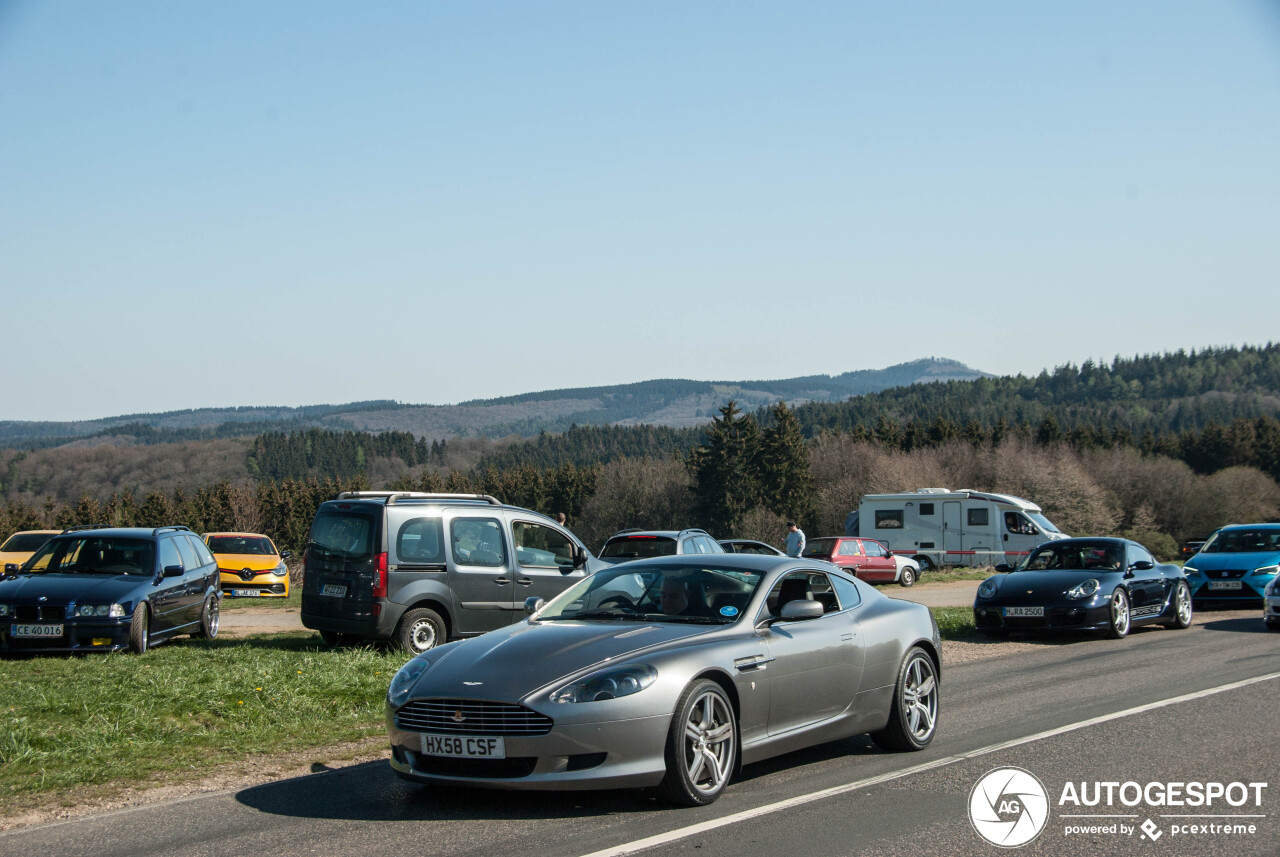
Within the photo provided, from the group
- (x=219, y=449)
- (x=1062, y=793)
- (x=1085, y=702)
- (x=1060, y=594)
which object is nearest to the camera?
(x=1062, y=793)

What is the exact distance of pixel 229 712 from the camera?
29.5 ft

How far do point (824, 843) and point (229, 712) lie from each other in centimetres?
560

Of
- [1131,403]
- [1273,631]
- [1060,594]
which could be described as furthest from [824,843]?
[1131,403]

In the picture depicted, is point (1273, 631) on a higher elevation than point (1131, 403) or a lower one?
lower

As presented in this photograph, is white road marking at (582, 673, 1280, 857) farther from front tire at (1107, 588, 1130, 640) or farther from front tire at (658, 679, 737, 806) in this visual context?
front tire at (1107, 588, 1130, 640)

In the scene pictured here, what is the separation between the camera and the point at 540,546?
47.2 ft

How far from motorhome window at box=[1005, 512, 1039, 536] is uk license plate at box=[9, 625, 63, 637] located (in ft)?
110

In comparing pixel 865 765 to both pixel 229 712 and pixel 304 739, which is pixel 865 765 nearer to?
pixel 304 739

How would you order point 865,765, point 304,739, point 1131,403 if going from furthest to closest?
1. point 1131,403
2. point 304,739
3. point 865,765

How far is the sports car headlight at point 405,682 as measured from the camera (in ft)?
20.5

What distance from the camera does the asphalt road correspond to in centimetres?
538

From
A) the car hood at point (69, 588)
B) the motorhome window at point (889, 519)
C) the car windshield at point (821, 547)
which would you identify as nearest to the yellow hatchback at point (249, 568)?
the car hood at point (69, 588)

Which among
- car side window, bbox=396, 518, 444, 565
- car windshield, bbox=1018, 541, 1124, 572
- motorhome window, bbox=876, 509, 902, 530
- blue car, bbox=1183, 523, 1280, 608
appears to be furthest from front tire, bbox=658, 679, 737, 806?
motorhome window, bbox=876, 509, 902, 530

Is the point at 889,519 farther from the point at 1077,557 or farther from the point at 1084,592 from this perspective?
the point at 1084,592
